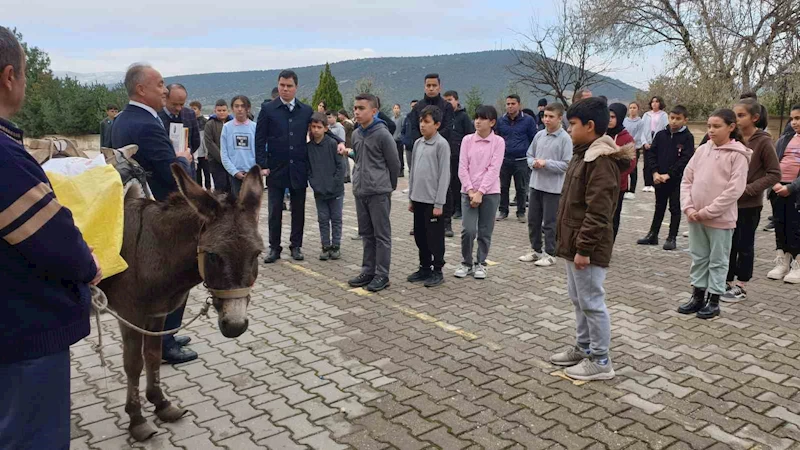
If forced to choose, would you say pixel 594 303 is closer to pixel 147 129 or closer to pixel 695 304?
pixel 695 304

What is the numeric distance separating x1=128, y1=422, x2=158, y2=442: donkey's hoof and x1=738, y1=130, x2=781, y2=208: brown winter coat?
604 cm

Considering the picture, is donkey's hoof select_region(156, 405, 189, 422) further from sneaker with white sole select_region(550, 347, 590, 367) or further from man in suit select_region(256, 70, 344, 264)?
man in suit select_region(256, 70, 344, 264)

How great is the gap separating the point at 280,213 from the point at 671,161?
19.3 ft

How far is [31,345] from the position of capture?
2.12m

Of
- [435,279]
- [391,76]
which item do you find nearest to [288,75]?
[435,279]

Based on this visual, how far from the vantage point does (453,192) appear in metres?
10.7

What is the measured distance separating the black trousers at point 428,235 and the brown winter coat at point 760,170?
10.9ft

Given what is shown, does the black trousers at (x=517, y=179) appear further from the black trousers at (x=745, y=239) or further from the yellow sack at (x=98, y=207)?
the yellow sack at (x=98, y=207)

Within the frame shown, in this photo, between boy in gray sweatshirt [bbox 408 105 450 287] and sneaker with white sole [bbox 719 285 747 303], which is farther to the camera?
boy in gray sweatshirt [bbox 408 105 450 287]

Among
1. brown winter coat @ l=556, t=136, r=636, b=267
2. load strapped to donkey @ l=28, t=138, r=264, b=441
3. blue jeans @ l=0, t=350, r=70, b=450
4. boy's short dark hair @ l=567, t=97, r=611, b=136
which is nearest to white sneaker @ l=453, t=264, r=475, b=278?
brown winter coat @ l=556, t=136, r=636, b=267

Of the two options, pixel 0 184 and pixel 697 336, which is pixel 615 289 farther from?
pixel 0 184

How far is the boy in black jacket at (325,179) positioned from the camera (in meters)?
8.03

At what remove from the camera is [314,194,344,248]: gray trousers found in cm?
819

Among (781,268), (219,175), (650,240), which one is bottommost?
(650,240)
